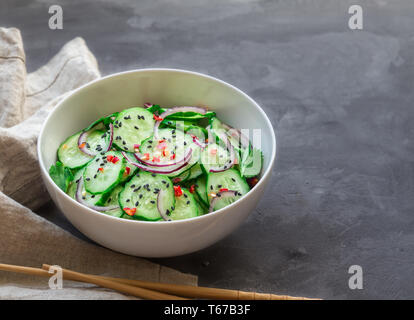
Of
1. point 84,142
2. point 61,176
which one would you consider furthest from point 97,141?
point 61,176

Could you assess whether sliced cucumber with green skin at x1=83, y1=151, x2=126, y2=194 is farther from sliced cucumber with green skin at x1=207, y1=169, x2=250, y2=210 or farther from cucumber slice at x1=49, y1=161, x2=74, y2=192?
sliced cucumber with green skin at x1=207, y1=169, x2=250, y2=210

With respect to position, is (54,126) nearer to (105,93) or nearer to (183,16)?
(105,93)

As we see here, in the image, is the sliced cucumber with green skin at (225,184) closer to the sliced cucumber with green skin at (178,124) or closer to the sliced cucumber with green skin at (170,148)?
the sliced cucumber with green skin at (170,148)

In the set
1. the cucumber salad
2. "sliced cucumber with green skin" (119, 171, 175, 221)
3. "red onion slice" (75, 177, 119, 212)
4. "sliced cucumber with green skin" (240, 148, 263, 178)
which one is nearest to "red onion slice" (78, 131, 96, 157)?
the cucumber salad

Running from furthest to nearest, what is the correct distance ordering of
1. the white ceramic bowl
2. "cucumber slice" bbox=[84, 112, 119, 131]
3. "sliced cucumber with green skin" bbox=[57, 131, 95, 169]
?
"cucumber slice" bbox=[84, 112, 119, 131] < "sliced cucumber with green skin" bbox=[57, 131, 95, 169] < the white ceramic bowl

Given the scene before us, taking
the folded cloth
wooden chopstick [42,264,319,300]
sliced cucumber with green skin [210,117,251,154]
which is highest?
sliced cucumber with green skin [210,117,251,154]

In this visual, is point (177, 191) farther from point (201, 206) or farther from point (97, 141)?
point (97, 141)

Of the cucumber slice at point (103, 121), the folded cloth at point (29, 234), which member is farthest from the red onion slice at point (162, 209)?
the cucumber slice at point (103, 121)

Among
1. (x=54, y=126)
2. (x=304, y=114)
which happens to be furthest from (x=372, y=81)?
(x=54, y=126)

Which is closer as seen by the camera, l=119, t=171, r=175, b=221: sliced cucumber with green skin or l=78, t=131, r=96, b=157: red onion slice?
l=119, t=171, r=175, b=221: sliced cucumber with green skin
